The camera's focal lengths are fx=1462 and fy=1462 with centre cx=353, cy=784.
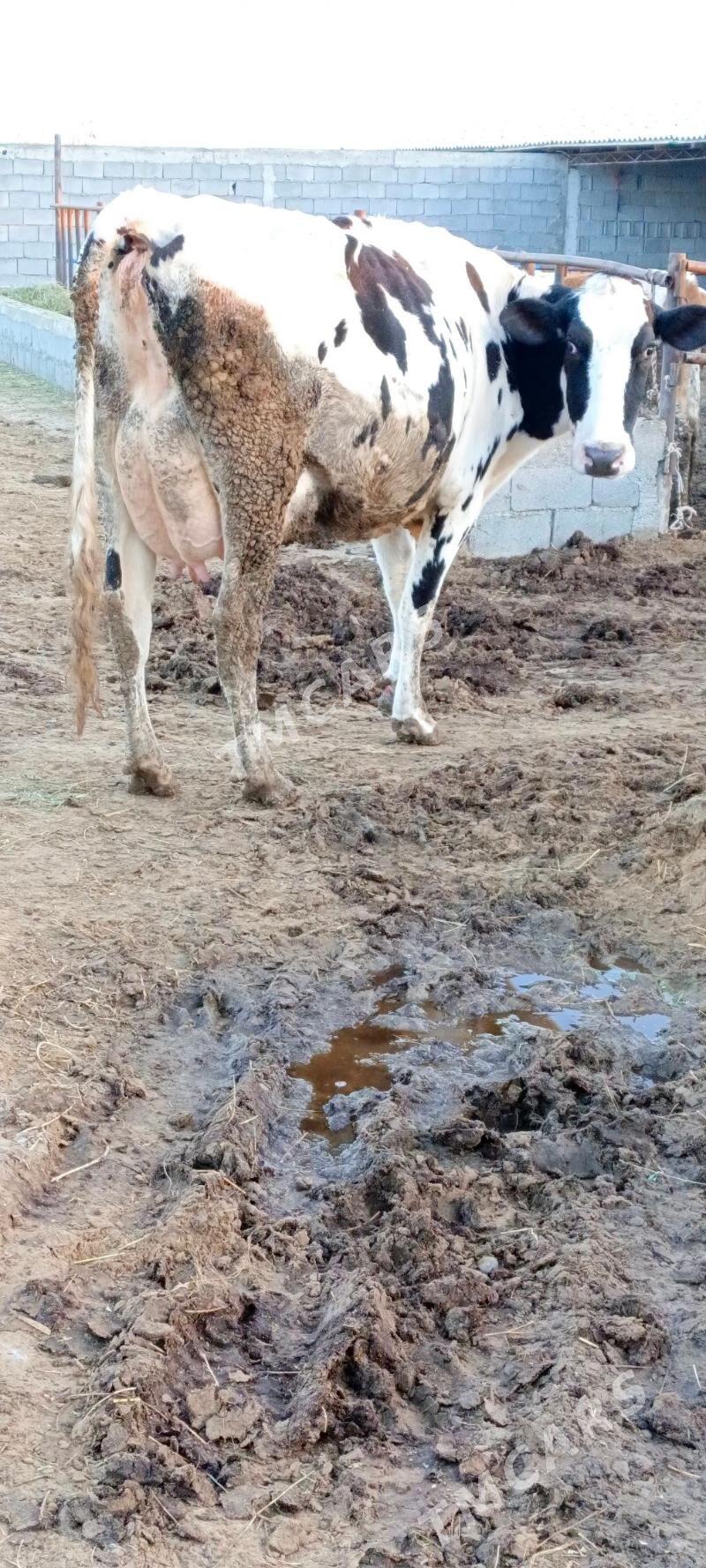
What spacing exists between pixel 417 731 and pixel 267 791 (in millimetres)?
931

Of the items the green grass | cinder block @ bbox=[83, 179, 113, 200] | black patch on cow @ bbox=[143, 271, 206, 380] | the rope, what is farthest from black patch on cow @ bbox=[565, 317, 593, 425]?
cinder block @ bbox=[83, 179, 113, 200]

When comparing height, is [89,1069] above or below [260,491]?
below

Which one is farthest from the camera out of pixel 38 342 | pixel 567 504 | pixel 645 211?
pixel 645 211

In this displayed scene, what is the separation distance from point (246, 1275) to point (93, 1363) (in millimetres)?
387

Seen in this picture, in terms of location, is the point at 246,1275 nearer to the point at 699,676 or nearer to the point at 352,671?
the point at 352,671

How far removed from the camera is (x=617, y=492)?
950 centimetres

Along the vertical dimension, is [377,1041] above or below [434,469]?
below

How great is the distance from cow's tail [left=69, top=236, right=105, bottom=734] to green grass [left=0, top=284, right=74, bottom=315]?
12.9m

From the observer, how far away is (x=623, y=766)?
18.7 ft

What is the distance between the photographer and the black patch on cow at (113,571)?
5.24 meters

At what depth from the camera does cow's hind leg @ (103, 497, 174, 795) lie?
17.2 feet

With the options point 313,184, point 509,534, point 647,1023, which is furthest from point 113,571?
point 313,184

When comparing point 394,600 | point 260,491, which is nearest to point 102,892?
point 260,491

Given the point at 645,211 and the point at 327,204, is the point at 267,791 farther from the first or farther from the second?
the point at 645,211
